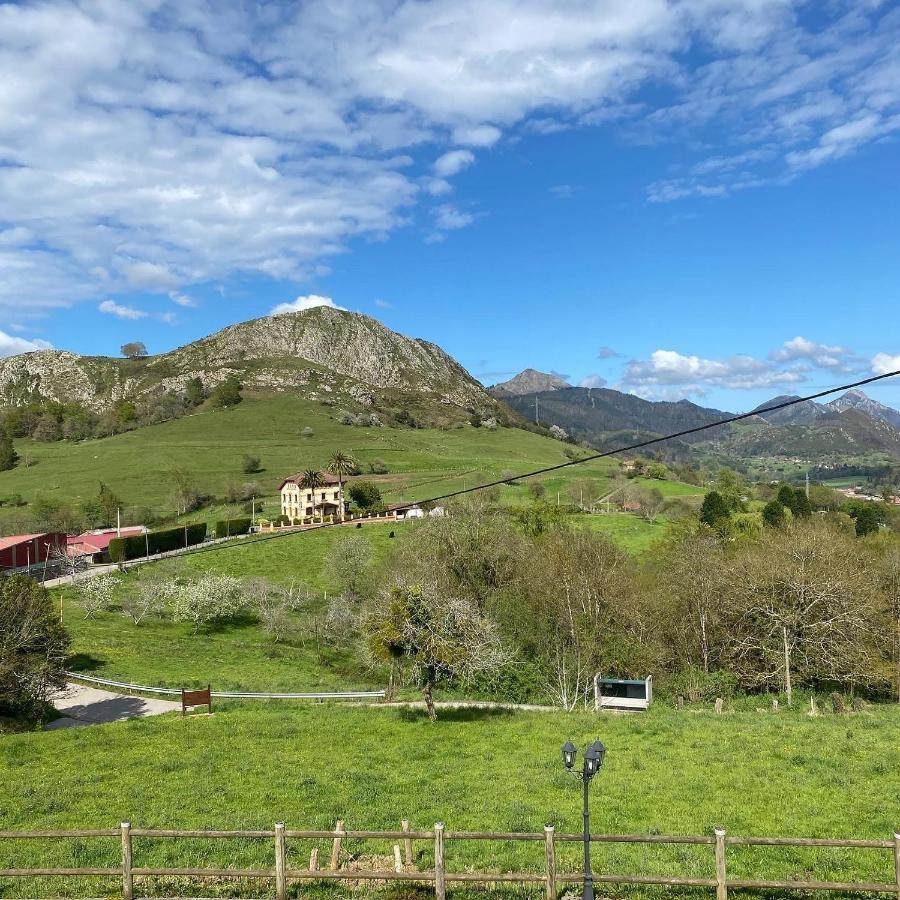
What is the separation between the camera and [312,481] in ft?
347

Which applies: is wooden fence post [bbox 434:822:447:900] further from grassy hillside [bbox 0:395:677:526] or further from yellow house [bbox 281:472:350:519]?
yellow house [bbox 281:472:350:519]

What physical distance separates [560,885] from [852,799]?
28.8 feet

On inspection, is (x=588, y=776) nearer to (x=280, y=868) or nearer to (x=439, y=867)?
(x=439, y=867)

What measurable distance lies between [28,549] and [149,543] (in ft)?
41.2

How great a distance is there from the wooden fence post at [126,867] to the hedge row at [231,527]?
87.9 metres

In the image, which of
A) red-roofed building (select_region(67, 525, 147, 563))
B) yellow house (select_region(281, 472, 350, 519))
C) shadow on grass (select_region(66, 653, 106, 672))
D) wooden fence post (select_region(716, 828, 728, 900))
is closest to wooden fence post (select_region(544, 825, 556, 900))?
wooden fence post (select_region(716, 828, 728, 900))

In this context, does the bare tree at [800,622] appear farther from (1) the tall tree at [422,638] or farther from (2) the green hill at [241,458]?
(2) the green hill at [241,458]

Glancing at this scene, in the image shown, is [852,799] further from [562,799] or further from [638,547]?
[638,547]

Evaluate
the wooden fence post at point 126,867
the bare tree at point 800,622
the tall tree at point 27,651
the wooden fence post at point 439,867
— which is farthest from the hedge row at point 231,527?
the wooden fence post at point 439,867

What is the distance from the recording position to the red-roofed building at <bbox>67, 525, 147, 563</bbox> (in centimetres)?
8100

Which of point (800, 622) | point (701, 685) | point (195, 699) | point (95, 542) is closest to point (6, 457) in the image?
point (95, 542)

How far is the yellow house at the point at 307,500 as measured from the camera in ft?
357

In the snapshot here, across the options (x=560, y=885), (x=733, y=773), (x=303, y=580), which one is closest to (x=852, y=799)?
(x=733, y=773)

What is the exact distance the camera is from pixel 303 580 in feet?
222
